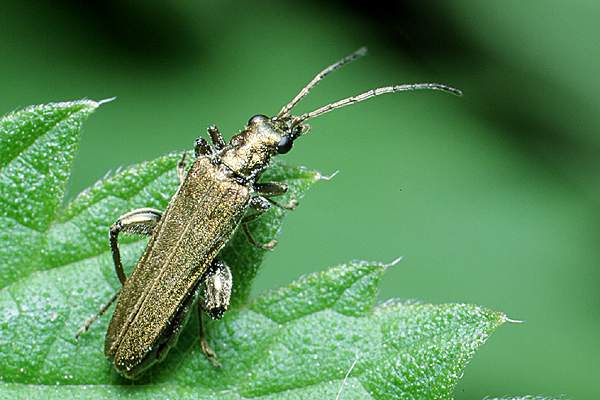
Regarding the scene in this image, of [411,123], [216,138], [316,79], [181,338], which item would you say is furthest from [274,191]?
[411,123]

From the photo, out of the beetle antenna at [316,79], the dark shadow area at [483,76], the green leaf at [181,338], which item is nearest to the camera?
the green leaf at [181,338]

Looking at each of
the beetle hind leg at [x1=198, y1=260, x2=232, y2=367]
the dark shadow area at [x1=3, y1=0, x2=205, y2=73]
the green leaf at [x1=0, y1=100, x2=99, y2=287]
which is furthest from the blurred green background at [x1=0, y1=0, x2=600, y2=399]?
the green leaf at [x1=0, y1=100, x2=99, y2=287]

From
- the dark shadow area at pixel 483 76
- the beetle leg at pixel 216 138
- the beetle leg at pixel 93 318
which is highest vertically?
the dark shadow area at pixel 483 76

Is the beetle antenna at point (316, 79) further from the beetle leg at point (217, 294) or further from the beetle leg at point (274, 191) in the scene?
the beetle leg at point (217, 294)

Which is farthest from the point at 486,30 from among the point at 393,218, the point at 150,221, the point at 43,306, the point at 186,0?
the point at 43,306

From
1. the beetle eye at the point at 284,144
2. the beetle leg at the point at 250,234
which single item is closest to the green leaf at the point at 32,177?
the beetle leg at the point at 250,234

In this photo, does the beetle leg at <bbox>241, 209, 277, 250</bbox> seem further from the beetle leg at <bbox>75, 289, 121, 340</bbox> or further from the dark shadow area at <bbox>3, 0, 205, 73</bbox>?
the dark shadow area at <bbox>3, 0, 205, 73</bbox>

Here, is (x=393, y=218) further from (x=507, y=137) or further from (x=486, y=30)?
(x=486, y=30)
